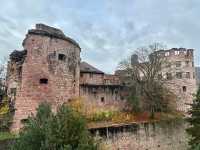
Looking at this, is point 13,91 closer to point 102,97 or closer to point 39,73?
point 39,73

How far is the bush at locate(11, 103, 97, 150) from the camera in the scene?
14562 mm

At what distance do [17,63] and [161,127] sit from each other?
14.8 meters

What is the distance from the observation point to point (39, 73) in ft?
83.2

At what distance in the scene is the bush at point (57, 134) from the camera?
→ 47.8ft

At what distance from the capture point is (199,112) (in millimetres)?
23406

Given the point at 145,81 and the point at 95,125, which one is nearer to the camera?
the point at 95,125

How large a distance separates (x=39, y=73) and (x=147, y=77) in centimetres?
1258

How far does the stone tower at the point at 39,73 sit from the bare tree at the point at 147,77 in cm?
767

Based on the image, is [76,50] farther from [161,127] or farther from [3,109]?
[161,127]

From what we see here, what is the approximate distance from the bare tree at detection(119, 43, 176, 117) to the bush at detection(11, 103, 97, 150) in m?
15.6

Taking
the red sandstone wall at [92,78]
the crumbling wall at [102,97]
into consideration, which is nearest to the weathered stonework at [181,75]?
the crumbling wall at [102,97]

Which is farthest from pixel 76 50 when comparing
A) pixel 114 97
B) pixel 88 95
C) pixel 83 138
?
pixel 83 138

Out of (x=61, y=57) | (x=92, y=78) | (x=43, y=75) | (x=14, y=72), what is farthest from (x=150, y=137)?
(x=14, y=72)

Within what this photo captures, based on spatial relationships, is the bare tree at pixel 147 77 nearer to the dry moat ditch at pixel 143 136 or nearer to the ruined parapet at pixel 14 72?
the dry moat ditch at pixel 143 136
